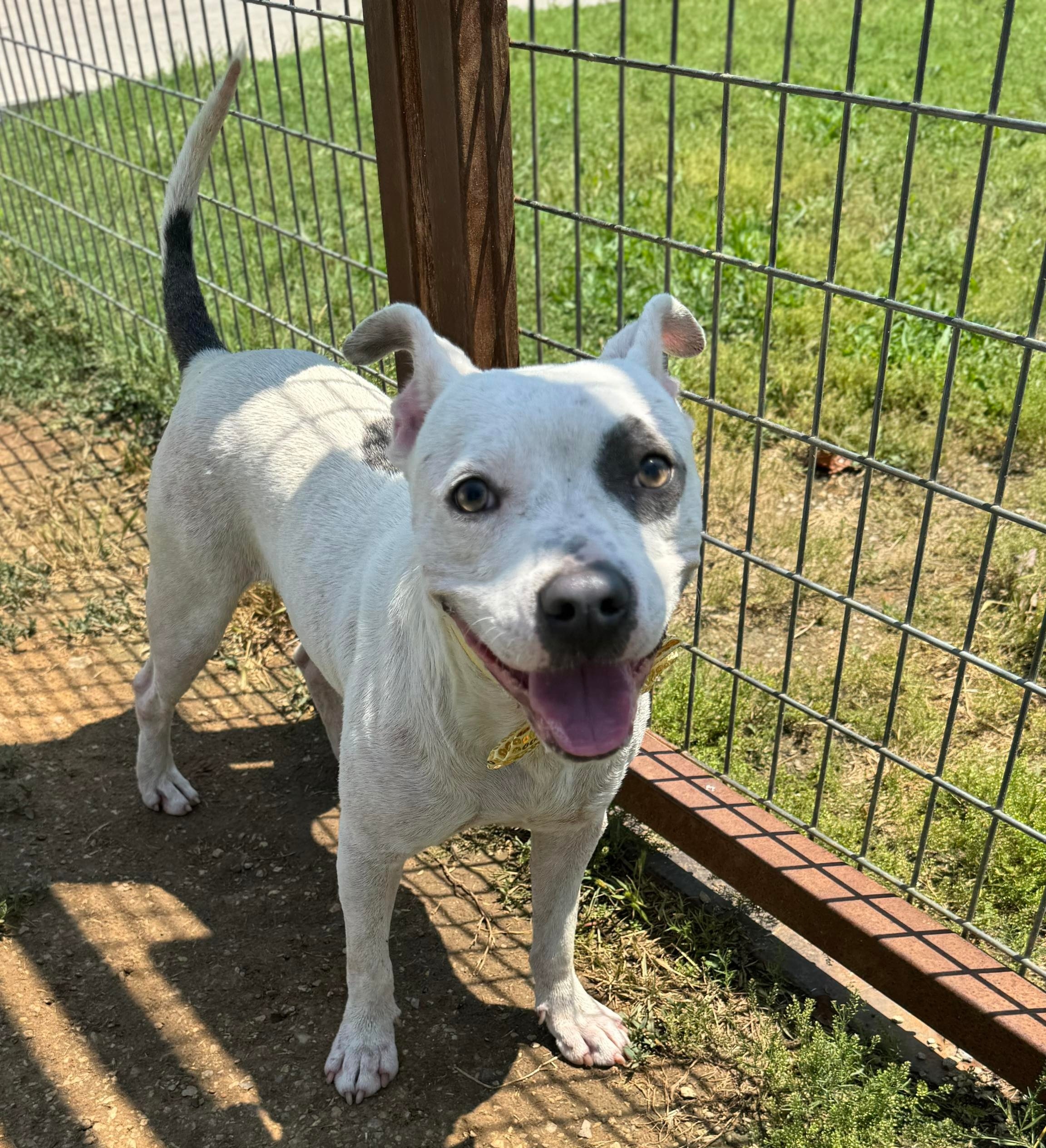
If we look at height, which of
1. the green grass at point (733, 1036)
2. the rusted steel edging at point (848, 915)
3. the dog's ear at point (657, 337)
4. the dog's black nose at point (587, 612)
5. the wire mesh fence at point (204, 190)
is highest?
the dog's ear at point (657, 337)

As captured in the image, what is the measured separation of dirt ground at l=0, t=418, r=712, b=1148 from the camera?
2521mm

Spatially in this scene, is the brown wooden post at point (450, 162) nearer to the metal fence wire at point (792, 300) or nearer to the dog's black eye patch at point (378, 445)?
the metal fence wire at point (792, 300)

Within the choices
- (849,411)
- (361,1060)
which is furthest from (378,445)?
(849,411)

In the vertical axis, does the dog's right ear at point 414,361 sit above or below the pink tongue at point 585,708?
above

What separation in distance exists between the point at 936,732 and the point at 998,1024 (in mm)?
1051

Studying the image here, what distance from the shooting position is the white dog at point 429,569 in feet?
5.85

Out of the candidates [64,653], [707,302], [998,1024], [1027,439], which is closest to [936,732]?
[998,1024]

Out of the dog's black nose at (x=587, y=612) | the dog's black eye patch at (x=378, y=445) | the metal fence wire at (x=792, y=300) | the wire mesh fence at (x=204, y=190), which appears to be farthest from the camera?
the wire mesh fence at (x=204, y=190)

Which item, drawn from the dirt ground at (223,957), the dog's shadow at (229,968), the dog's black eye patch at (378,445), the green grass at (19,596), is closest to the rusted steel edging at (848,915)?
the dirt ground at (223,957)

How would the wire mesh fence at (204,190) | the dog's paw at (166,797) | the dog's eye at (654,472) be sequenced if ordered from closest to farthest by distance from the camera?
1. the dog's eye at (654,472)
2. the dog's paw at (166,797)
3. the wire mesh fence at (204,190)

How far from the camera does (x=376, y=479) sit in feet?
8.91

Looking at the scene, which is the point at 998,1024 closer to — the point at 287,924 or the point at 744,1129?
the point at 744,1129

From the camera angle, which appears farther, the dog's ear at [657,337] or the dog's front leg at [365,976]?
the dog's front leg at [365,976]

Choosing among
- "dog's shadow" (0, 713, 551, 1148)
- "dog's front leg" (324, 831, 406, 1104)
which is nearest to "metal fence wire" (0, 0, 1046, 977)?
"dog's shadow" (0, 713, 551, 1148)
